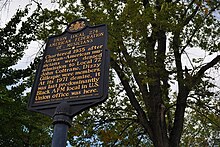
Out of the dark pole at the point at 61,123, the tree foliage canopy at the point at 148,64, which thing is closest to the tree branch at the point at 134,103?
the tree foliage canopy at the point at 148,64

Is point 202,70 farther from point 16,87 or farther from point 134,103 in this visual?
point 16,87

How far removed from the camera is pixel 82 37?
6.43 m

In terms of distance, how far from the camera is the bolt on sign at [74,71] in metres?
5.52

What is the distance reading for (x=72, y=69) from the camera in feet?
19.6

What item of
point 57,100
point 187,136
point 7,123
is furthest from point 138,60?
point 187,136

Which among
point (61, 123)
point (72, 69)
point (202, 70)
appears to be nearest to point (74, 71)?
point (72, 69)

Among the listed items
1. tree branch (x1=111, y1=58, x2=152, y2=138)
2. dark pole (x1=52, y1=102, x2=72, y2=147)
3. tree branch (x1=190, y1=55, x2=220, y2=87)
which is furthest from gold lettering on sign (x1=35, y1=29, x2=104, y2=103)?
tree branch (x1=190, y1=55, x2=220, y2=87)

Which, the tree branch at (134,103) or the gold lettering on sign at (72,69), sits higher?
the tree branch at (134,103)

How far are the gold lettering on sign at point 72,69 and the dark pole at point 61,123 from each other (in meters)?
0.26

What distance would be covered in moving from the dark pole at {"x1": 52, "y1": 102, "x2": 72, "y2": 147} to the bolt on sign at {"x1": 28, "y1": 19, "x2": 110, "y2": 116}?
119 millimetres

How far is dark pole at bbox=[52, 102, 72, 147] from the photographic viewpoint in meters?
5.26

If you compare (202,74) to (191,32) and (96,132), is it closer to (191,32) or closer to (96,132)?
(191,32)

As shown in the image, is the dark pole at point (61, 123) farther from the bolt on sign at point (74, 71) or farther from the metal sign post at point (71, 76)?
the bolt on sign at point (74, 71)

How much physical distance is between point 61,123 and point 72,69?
1.05 m
